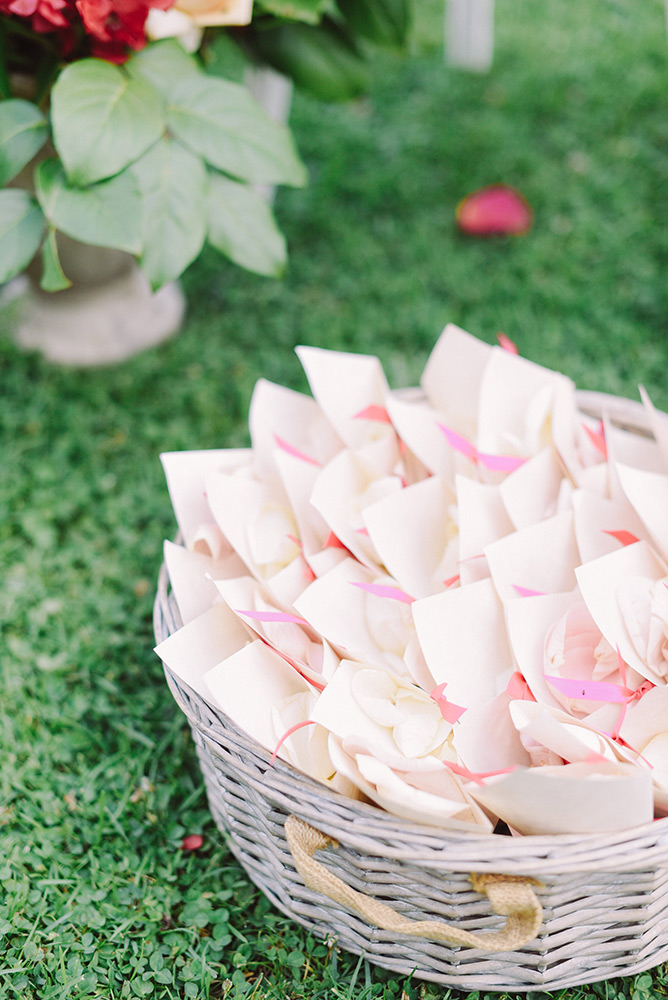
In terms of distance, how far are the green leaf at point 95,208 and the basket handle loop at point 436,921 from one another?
666 mm

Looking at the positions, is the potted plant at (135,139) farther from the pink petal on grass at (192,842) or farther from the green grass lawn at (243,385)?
the pink petal on grass at (192,842)

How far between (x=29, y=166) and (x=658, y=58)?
175 centimetres

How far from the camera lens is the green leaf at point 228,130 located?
1123 mm

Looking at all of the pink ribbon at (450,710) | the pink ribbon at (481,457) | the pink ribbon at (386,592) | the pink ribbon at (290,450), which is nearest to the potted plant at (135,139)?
the pink ribbon at (290,450)

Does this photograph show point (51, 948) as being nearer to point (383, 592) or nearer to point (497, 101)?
point (383, 592)

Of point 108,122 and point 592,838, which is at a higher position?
point 108,122

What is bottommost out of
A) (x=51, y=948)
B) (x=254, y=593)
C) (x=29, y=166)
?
(x=51, y=948)

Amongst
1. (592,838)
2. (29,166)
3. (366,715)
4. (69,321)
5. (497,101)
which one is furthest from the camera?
(497,101)

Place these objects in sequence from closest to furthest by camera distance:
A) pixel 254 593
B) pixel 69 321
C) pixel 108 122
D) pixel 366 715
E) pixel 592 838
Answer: pixel 592 838 < pixel 366 715 < pixel 254 593 < pixel 108 122 < pixel 69 321

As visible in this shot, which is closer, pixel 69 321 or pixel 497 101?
pixel 69 321

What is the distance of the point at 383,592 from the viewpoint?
89cm

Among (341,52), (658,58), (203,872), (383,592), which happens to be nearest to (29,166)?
(341,52)

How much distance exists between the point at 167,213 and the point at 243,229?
0.39ft

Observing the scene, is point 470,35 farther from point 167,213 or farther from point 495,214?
point 167,213
